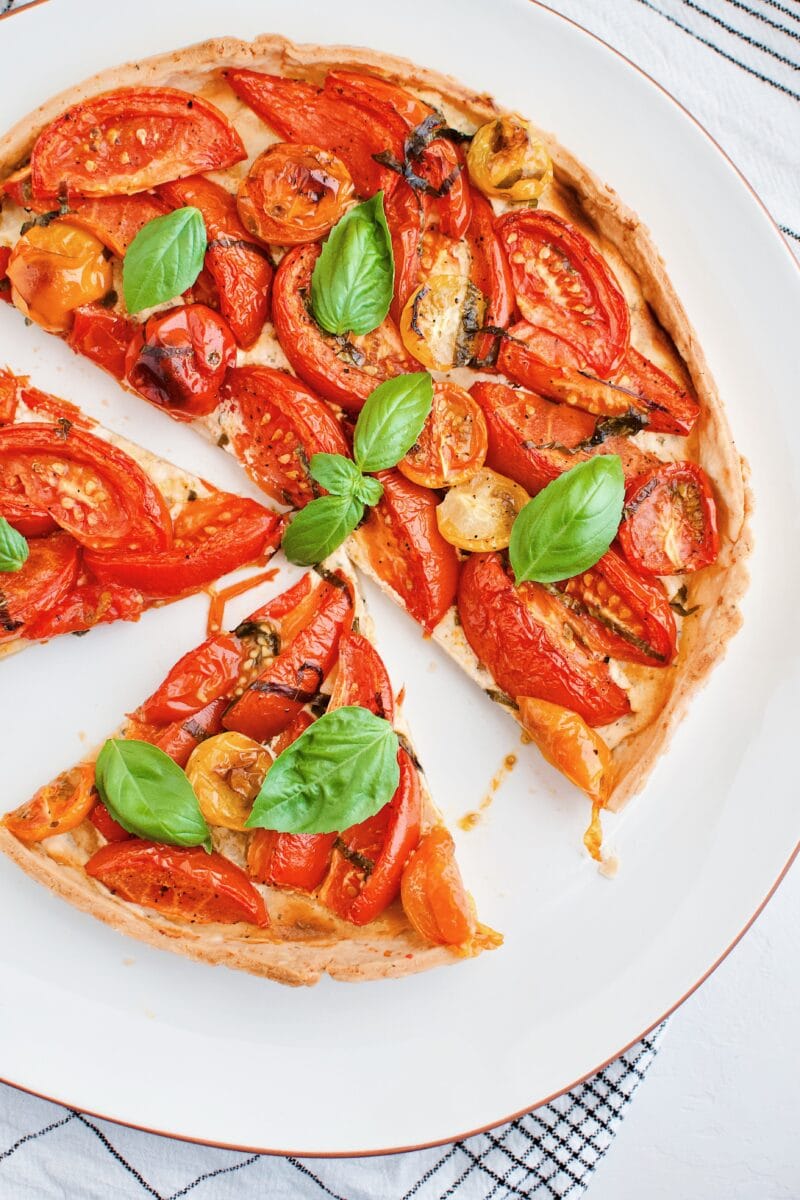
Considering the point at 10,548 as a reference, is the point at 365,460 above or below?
above

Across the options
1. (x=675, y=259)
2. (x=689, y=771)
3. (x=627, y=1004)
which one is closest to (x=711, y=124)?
(x=675, y=259)

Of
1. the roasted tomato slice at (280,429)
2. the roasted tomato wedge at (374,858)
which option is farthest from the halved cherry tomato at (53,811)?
the roasted tomato slice at (280,429)

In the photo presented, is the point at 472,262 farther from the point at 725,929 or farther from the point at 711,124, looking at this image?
the point at 725,929

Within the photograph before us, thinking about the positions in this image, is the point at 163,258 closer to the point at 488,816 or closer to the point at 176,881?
the point at 176,881

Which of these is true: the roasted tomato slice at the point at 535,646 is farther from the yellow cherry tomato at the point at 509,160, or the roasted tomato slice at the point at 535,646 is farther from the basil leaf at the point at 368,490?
the yellow cherry tomato at the point at 509,160

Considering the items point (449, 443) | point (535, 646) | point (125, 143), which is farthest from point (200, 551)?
point (125, 143)

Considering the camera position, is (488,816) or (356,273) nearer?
(356,273)
